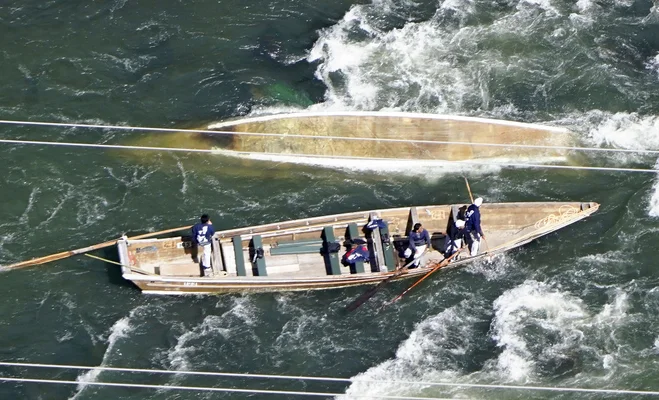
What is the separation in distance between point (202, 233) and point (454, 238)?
963 centimetres

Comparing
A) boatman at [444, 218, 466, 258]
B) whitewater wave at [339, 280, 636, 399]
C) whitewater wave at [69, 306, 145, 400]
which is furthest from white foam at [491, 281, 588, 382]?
whitewater wave at [69, 306, 145, 400]

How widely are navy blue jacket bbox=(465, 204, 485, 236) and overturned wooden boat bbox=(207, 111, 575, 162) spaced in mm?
4460

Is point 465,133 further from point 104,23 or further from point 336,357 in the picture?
point 104,23

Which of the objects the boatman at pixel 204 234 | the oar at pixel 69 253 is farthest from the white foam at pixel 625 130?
the oar at pixel 69 253

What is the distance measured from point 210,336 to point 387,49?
16.6 m

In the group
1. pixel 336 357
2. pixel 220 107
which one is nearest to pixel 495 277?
pixel 336 357

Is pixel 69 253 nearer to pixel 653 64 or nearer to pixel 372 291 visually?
pixel 372 291

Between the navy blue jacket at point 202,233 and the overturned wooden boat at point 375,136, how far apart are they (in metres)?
5.98

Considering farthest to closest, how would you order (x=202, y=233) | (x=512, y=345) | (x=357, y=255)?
(x=357, y=255) < (x=512, y=345) < (x=202, y=233)

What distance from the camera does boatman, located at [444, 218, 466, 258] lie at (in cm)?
4206

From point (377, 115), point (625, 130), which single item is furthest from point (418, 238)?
point (625, 130)

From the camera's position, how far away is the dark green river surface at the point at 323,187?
133ft

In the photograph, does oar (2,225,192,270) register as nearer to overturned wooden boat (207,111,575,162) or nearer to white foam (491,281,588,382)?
overturned wooden boat (207,111,575,162)

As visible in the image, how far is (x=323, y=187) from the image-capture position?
149 feet
